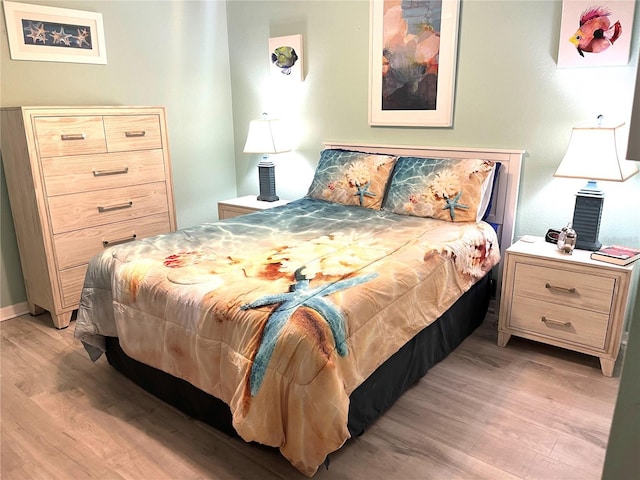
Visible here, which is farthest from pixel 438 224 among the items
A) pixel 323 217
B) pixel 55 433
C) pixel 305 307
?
pixel 55 433

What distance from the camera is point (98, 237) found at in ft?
9.59

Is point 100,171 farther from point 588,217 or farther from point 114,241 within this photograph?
point 588,217

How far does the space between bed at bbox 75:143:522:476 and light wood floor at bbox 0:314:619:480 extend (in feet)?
0.35

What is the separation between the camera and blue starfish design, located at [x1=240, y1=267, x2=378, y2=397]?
4.90 ft

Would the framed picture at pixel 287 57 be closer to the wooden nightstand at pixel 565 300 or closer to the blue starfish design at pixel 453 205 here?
the blue starfish design at pixel 453 205

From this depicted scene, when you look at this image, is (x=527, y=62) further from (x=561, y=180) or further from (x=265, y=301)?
(x=265, y=301)

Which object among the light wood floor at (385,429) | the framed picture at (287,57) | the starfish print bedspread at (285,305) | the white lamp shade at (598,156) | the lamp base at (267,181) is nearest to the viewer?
the starfish print bedspread at (285,305)

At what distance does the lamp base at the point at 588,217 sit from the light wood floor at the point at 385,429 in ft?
1.98

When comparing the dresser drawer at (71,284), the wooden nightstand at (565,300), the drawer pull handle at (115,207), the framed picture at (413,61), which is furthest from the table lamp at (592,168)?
the dresser drawer at (71,284)

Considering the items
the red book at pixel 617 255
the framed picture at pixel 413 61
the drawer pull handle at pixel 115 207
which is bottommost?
the red book at pixel 617 255

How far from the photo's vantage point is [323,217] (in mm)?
2768

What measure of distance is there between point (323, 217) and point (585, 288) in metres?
1.40

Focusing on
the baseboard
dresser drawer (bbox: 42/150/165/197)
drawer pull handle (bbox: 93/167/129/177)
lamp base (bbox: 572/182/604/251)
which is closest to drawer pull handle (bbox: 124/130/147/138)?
dresser drawer (bbox: 42/150/165/197)

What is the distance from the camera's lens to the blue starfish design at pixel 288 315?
1494 mm
